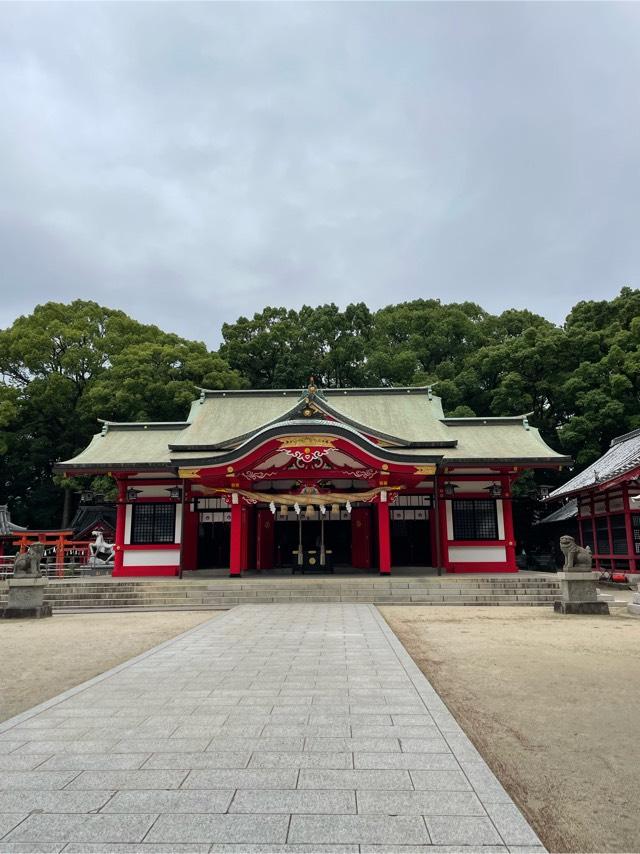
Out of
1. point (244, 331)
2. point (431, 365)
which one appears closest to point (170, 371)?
point (244, 331)

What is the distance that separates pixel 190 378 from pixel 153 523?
15.5 meters

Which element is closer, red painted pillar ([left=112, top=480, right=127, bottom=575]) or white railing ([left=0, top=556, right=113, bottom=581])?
white railing ([left=0, top=556, right=113, bottom=581])

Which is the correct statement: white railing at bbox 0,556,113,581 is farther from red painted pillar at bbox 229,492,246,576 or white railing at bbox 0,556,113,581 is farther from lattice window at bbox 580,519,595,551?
lattice window at bbox 580,519,595,551

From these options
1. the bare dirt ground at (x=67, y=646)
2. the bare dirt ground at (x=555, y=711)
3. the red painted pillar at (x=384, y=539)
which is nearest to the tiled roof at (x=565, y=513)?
the red painted pillar at (x=384, y=539)

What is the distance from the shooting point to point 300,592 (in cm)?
1471

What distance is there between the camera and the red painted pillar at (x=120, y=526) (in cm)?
1964

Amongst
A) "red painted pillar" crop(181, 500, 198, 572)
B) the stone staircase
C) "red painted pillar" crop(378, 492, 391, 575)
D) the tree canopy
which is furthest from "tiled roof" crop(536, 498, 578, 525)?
"red painted pillar" crop(181, 500, 198, 572)

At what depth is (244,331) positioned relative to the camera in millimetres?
43094

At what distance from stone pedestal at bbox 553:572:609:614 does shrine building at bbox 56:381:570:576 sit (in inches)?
218

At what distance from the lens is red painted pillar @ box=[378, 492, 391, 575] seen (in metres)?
17.1

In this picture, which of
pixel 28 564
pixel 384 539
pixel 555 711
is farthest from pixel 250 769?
pixel 384 539

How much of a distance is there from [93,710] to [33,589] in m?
9.12

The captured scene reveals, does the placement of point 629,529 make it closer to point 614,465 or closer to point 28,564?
point 614,465

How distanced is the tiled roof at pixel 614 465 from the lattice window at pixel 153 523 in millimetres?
15066
